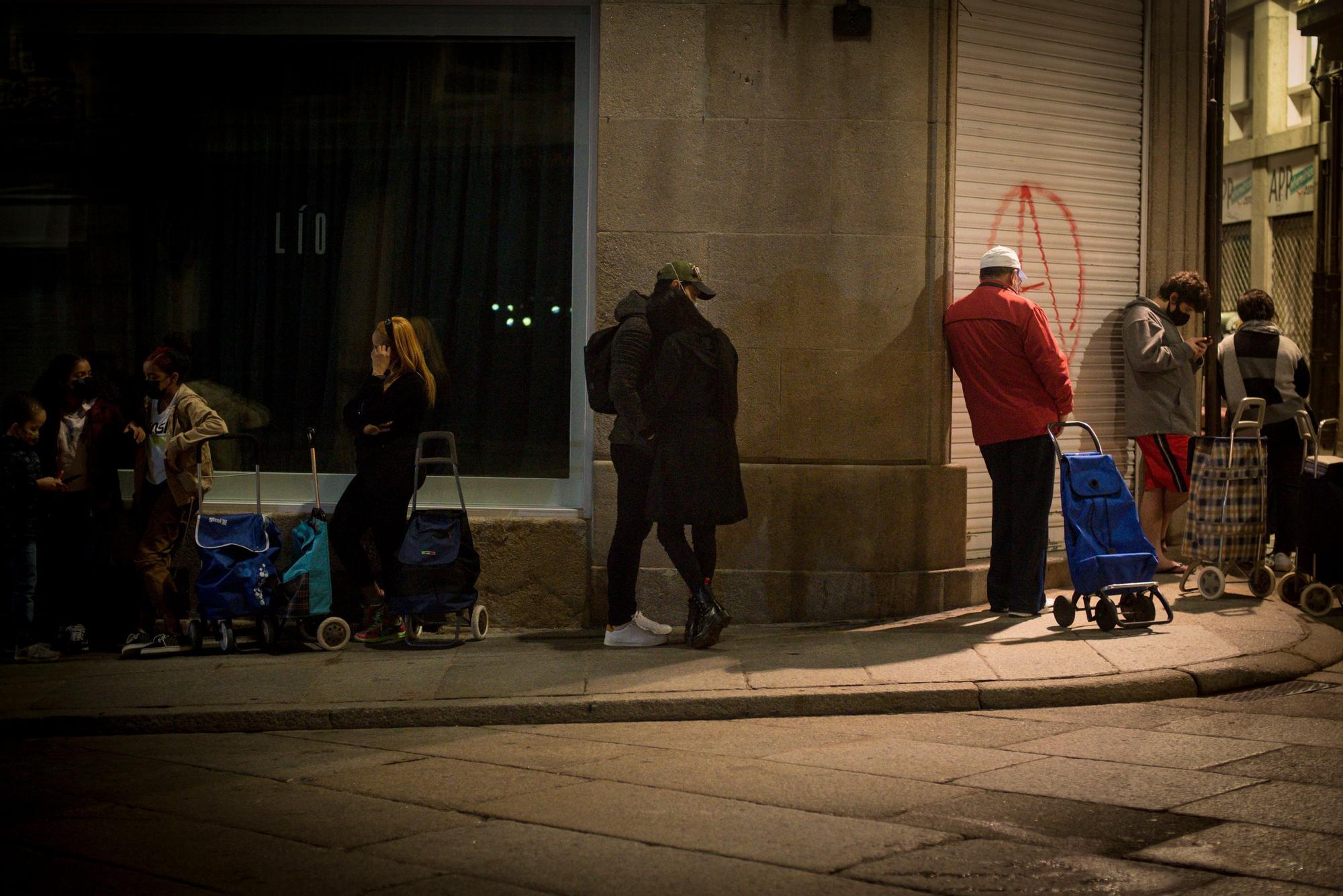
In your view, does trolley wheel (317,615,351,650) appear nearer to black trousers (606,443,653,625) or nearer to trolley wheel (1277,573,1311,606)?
black trousers (606,443,653,625)

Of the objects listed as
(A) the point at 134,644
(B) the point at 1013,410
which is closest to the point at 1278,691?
(B) the point at 1013,410

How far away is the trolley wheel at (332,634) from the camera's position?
28.1 ft

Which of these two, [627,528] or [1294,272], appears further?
[1294,272]

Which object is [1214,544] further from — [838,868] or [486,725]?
[838,868]

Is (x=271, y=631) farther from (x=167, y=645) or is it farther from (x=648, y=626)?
(x=648, y=626)

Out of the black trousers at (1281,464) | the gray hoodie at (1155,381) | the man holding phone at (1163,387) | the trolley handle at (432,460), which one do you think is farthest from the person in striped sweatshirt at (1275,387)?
the trolley handle at (432,460)

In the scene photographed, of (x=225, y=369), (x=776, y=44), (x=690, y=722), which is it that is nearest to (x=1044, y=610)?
(x=690, y=722)

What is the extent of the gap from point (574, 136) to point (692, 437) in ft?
8.84

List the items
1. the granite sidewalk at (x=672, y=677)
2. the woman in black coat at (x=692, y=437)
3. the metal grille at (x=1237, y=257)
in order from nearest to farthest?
1. the granite sidewalk at (x=672, y=677)
2. the woman in black coat at (x=692, y=437)
3. the metal grille at (x=1237, y=257)

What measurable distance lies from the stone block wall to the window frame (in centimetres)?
43

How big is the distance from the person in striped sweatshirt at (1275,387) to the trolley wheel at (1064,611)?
7.91 ft

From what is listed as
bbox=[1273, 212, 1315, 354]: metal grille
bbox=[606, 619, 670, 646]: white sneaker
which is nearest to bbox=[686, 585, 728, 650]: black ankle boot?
bbox=[606, 619, 670, 646]: white sneaker

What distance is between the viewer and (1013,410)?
28.6 ft

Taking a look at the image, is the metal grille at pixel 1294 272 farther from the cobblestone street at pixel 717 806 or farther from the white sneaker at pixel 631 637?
the cobblestone street at pixel 717 806
